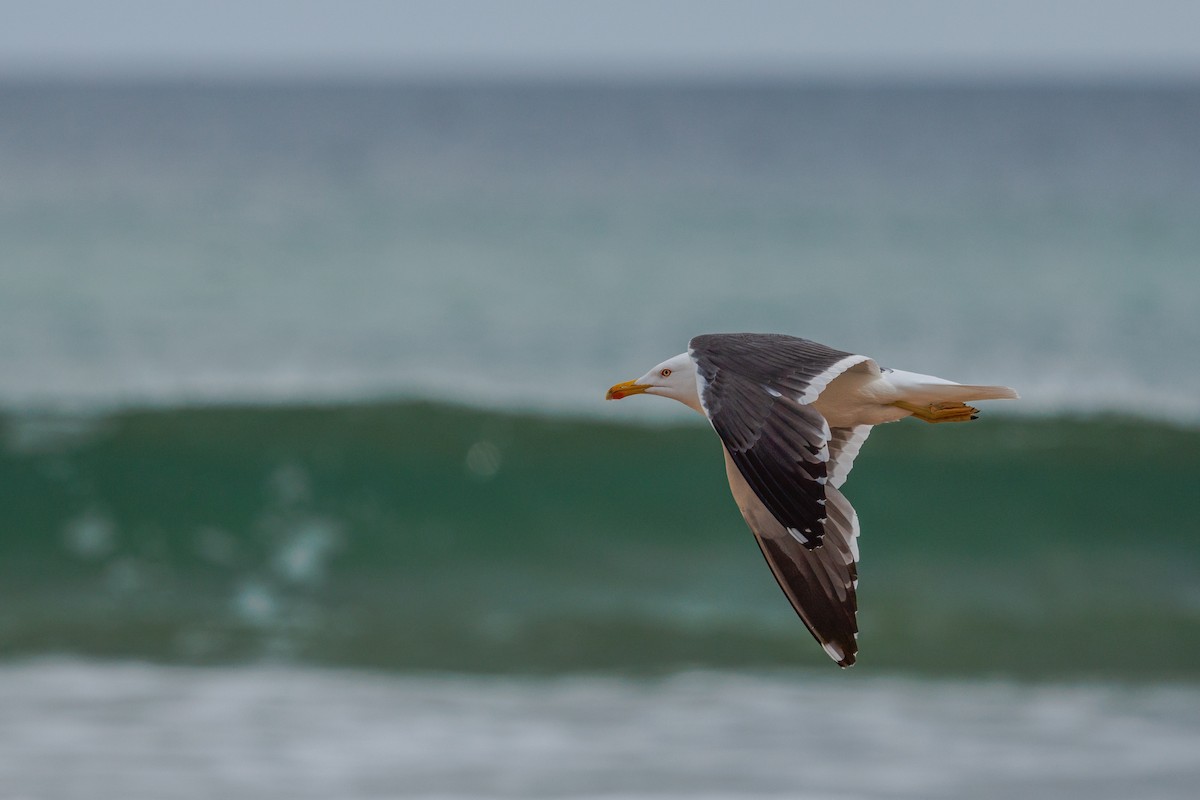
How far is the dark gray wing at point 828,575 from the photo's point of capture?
453cm

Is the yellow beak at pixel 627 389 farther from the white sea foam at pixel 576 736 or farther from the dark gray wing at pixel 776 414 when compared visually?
the white sea foam at pixel 576 736

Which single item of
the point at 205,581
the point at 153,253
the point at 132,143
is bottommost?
the point at 205,581

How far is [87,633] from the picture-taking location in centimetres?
1056

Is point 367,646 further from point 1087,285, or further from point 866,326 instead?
point 1087,285

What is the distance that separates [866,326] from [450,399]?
5651mm

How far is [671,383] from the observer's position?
460cm

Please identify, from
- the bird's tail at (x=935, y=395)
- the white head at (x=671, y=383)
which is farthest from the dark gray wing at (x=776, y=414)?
the bird's tail at (x=935, y=395)

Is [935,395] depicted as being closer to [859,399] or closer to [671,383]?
[859,399]

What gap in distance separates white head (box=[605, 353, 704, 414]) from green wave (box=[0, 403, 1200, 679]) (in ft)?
18.4

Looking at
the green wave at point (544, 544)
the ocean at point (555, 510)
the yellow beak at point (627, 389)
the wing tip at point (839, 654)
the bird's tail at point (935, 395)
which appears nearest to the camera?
the bird's tail at point (935, 395)

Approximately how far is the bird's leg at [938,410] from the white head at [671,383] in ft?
1.91

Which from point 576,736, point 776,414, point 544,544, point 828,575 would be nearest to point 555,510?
point 544,544

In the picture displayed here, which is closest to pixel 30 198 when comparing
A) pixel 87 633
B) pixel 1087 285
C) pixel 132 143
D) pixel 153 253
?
pixel 153 253

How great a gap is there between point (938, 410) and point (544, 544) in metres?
8.61
